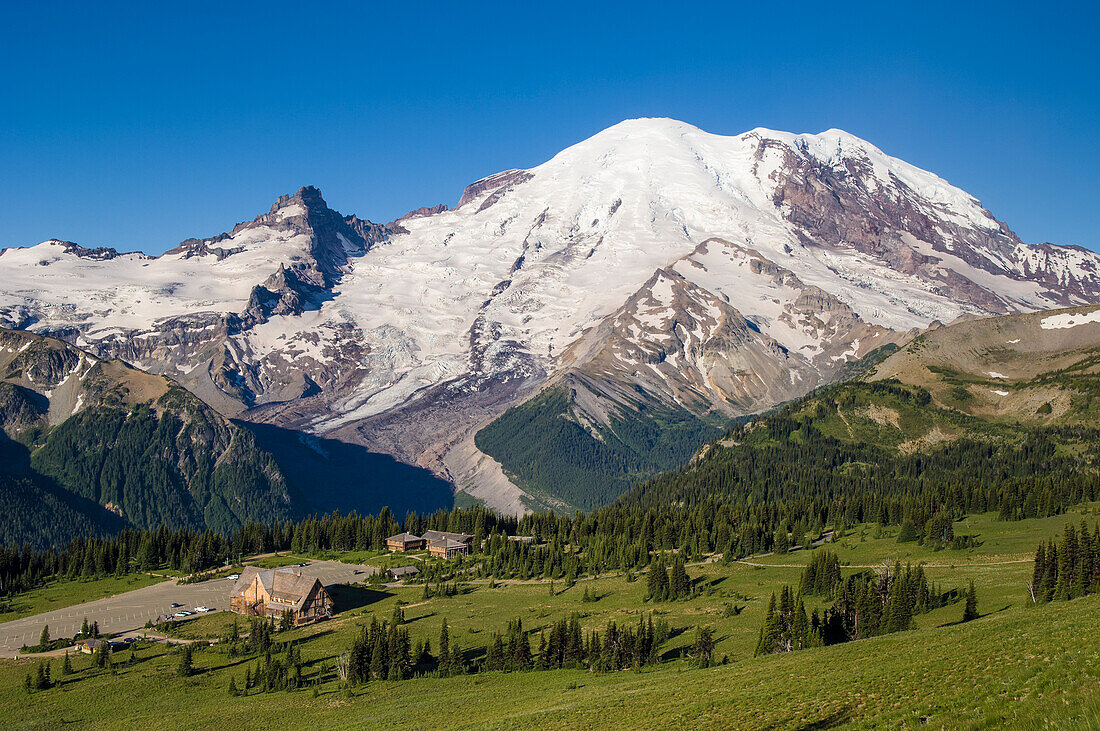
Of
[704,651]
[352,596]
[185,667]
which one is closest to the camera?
[704,651]

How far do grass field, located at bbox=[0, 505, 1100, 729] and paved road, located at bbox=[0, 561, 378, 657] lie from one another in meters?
8.16

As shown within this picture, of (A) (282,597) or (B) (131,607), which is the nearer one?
(A) (282,597)

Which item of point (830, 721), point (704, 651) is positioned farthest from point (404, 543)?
point (830, 721)

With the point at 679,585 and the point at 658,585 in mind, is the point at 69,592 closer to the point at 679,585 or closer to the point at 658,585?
the point at 658,585

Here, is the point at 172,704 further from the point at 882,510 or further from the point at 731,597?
the point at 882,510

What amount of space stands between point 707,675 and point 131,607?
8318 cm

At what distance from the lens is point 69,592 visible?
129m

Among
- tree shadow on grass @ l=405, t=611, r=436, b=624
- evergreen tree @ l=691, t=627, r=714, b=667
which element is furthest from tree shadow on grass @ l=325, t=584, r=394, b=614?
evergreen tree @ l=691, t=627, r=714, b=667

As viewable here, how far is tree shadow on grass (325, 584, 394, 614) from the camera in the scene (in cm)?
11485

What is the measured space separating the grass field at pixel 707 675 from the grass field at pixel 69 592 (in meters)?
25.7

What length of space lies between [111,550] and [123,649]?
206ft

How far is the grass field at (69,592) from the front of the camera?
11794 centimetres

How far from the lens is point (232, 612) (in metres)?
113

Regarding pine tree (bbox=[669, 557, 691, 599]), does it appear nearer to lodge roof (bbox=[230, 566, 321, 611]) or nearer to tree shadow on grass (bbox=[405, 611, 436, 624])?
tree shadow on grass (bbox=[405, 611, 436, 624])
